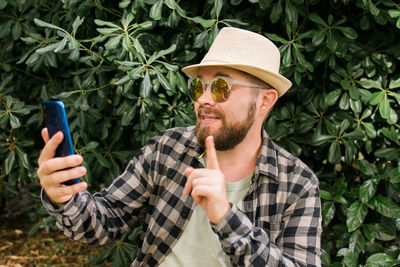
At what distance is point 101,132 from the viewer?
112 inches

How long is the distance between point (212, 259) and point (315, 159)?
131cm

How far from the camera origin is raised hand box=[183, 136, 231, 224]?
1.40 metres

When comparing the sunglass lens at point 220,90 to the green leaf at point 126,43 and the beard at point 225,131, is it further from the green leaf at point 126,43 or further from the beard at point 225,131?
the green leaf at point 126,43

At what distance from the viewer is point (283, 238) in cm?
182

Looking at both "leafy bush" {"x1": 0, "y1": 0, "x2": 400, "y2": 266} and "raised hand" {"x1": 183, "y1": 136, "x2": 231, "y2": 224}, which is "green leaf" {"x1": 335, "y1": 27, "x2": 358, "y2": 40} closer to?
"leafy bush" {"x1": 0, "y1": 0, "x2": 400, "y2": 266}

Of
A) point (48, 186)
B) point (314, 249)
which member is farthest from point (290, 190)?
point (48, 186)

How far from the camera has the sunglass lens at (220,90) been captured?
1.82m

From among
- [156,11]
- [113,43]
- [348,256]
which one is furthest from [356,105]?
[113,43]

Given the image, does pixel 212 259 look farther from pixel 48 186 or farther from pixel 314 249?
pixel 48 186

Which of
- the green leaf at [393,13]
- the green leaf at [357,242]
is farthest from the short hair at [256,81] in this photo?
the green leaf at [357,242]

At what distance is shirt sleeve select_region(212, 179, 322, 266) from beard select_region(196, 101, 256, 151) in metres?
0.35

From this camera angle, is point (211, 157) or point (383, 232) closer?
point (211, 157)

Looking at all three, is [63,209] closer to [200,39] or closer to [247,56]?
[247,56]

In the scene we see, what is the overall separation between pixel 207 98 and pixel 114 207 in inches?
26.4
